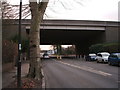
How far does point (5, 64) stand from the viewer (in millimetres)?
22703

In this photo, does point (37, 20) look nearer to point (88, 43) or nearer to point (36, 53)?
point (36, 53)

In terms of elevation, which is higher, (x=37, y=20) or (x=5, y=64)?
(x=37, y=20)

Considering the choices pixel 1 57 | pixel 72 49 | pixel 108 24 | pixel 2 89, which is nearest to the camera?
pixel 2 89

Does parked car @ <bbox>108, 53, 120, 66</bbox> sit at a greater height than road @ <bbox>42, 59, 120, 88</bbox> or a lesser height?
greater

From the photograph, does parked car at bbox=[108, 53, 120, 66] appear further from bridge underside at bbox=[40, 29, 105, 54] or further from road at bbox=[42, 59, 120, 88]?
bridge underside at bbox=[40, 29, 105, 54]

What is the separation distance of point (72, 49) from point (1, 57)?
380 ft

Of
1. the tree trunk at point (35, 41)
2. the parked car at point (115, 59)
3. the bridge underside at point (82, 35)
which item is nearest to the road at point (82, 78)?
the tree trunk at point (35, 41)

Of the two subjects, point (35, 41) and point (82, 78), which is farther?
point (82, 78)

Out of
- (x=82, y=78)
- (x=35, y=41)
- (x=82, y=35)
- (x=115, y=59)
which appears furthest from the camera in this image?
(x=82, y=35)

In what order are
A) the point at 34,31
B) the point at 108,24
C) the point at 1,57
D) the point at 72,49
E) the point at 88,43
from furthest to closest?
the point at 72,49, the point at 88,43, the point at 108,24, the point at 1,57, the point at 34,31

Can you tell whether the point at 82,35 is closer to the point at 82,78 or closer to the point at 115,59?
the point at 115,59

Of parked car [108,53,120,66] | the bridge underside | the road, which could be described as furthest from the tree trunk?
the bridge underside

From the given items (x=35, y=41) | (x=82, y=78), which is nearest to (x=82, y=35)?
(x=82, y=78)

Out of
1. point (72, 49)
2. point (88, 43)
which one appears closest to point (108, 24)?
point (88, 43)
